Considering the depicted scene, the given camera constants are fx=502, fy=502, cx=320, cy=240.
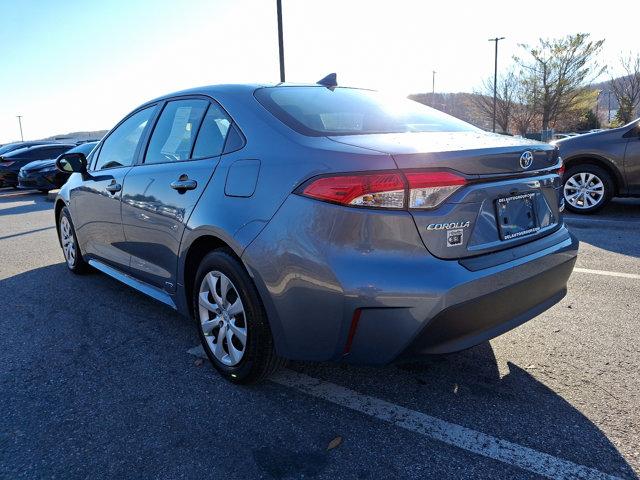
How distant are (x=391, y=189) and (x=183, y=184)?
1.37 metres

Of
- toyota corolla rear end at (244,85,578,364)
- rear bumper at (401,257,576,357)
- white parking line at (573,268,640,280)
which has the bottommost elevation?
white parking line at (573,268,640,280)

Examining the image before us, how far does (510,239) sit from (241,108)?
159cm

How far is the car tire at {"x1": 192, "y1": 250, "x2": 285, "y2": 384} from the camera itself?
254cm

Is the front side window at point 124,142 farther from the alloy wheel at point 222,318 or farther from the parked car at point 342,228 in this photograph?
the alloy wheel at point 222,318

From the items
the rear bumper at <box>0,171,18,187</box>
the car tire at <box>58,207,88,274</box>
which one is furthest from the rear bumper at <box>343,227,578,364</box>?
the rear bumper at <box>0,171,18,187</box>

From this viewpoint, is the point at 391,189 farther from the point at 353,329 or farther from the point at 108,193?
the point at 108,193

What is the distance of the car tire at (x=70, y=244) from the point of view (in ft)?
16.3

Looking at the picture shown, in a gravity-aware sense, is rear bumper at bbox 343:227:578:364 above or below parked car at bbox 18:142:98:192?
above

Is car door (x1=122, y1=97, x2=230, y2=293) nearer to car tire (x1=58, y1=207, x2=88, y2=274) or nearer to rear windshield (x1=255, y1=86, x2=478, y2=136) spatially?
rear windshield (x1=255, y1=86, x2=478, y2=136)

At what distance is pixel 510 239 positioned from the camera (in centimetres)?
241

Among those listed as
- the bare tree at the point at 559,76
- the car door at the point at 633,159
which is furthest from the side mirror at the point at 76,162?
the bare tree at the point at 559,76

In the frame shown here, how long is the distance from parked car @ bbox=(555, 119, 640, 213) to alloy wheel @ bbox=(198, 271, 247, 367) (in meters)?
6.37

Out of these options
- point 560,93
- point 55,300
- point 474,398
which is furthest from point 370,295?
point 560,93

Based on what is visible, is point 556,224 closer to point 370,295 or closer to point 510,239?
point 510,239
